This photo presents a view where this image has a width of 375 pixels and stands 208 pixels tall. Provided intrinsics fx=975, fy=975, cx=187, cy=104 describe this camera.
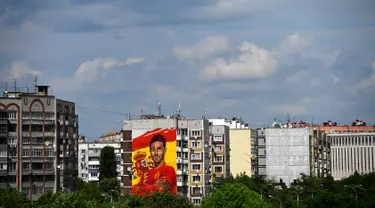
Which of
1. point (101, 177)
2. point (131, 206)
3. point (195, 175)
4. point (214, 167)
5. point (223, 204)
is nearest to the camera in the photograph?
point (223, 204)

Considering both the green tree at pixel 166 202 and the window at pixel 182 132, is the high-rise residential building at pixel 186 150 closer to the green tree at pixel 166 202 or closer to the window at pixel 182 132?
the window at pixel 182 132

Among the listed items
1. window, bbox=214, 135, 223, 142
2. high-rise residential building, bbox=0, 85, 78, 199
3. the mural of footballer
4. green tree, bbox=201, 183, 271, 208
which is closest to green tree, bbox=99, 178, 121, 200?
the mural of footballer

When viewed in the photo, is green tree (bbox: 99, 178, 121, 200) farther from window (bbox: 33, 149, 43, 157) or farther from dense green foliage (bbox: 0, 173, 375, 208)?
window (bbox: 33, 149, 43, 157)

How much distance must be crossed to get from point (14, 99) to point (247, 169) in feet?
192

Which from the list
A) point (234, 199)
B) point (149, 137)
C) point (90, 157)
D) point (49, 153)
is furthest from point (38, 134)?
point (90, 157)

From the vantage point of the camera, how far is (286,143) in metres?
161

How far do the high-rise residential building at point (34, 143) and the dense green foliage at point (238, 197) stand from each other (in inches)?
205

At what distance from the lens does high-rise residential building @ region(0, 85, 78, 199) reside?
113m

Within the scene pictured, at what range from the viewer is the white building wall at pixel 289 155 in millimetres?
160125

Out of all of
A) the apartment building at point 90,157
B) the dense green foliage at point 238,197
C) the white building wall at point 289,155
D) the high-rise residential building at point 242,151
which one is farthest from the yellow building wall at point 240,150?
the apartment building at point 90,157

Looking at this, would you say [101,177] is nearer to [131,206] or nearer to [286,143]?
[286,143]

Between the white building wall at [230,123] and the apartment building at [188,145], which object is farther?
the white building wall at [230,123]

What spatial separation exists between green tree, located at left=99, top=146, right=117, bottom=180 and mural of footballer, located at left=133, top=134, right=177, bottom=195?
2527cm

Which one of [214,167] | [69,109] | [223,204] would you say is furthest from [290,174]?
[223,204]
